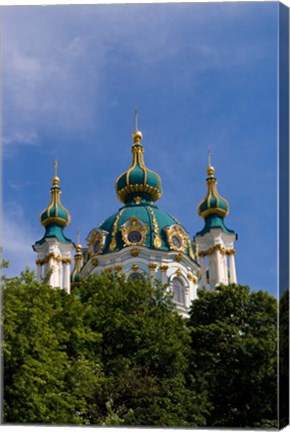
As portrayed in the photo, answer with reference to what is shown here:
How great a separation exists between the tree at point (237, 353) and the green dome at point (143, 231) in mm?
6976

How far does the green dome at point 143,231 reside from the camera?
27000 mm

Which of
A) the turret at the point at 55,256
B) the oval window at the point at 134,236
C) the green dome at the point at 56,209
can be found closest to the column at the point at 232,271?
the oval window at the point at 134,236

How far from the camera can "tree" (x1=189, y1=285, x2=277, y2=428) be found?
1447 cm

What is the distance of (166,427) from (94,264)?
44.8ft

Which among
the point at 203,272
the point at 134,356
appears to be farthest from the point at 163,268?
the point at 134,356

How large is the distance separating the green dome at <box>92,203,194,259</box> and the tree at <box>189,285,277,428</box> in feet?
22.9

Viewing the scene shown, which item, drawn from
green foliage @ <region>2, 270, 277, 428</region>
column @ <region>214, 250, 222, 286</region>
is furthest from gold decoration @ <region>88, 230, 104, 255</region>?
green foliage @ <region>2, 270, 277, 428</region>

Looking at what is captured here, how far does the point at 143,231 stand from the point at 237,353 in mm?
10652

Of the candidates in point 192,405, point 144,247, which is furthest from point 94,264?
point 192,405

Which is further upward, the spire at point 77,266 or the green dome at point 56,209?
the spire at point 77,266

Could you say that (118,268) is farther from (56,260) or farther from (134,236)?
(56,260)

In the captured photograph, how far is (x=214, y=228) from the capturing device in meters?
26.7

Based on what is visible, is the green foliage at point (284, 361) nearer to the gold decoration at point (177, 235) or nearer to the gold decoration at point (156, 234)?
the gold decoration at point (177, 235)

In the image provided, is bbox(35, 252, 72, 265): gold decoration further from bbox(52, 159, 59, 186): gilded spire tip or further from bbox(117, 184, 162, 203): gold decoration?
bbox(52, 159, 59, 186): gilded spire tip
